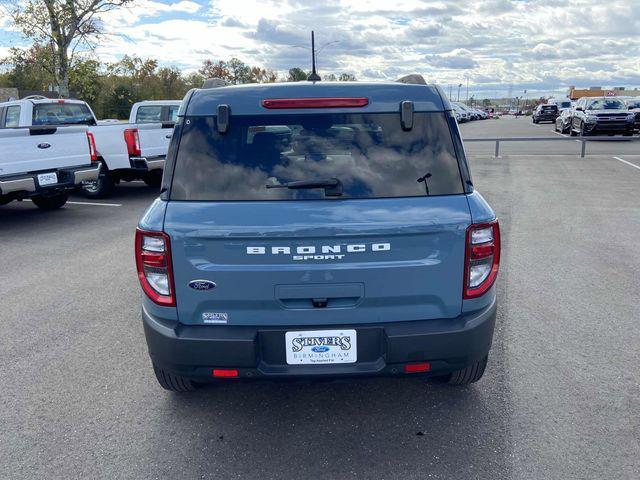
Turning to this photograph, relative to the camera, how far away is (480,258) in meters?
2.91

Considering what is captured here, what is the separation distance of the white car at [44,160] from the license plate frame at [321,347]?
740 centimetres

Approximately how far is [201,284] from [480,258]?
1.44m

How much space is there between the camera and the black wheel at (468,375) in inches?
135

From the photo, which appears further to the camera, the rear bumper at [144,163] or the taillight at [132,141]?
the rear bumper at [144,163]

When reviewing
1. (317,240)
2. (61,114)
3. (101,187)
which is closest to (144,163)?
(101,187)

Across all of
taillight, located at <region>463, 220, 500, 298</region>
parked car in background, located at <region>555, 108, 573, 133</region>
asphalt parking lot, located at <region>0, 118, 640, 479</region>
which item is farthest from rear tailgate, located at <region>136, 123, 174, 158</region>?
parked car in background, located at <region>555, 108, 573, 133</region>

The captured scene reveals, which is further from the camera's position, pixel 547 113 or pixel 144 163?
pixel 547 113

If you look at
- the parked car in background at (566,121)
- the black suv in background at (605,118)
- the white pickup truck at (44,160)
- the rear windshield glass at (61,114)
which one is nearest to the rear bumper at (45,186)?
the white pickup truck at (44,160)

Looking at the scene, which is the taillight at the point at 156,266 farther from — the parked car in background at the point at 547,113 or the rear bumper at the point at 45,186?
the parked car in background at the point at 547,113

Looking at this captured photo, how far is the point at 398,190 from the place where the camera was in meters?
2.86

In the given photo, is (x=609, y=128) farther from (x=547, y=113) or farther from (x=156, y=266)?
(x=547, y=113)

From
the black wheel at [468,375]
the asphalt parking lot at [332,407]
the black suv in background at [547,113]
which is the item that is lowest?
the black suv in background at [547,113]

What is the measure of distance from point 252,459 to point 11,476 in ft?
3.99

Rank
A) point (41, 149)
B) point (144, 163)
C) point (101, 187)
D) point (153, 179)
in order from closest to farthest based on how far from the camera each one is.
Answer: point (41, 149) → point (144, 163) → point (101, 187) → point (153, 179)
